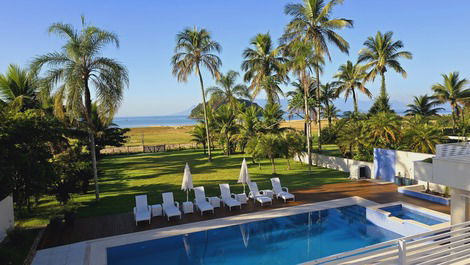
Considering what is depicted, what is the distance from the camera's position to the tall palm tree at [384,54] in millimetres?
28750

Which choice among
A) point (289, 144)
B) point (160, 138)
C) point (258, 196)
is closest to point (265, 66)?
point (289, 144)

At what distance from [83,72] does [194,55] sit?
12.3 m

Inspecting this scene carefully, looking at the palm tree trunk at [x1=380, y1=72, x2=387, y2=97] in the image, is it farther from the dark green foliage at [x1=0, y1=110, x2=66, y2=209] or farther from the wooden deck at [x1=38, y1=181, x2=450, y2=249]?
the dark green foliage at [x1=0, y1=110, x2=66, y2=209]

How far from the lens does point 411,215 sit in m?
11.5

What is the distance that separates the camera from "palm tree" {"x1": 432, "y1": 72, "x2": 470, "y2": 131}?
34.4 meters

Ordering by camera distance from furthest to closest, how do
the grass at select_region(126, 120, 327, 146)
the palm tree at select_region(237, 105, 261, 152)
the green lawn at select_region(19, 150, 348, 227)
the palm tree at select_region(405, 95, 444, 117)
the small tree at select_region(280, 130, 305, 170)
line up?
the grass at select_region(126, 120, 327, 146), the palm tree at select_region(405, 95, 444, 117), the palm tree at select_region(237, 105, 261, 152), the small tree at select_region(280, 130, 305, 170), the green lawn at select_region(19, 150, 348, 227)

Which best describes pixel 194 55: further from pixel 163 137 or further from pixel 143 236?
pixel 163 137

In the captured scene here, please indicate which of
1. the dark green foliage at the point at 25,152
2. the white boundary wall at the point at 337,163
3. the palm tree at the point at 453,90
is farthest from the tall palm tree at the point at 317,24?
the palm tree at the point at 453,90

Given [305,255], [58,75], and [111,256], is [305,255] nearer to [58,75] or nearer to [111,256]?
[111,256]

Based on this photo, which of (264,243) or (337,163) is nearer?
(264,243)

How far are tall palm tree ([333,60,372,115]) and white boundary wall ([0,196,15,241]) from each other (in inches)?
1175

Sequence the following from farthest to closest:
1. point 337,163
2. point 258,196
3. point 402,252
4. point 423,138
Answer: point 337,163, point 423,138, point 258,196, point 402,252

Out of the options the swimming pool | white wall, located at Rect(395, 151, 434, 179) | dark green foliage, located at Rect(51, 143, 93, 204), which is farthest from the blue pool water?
dark green foliage, located at Rect(51, 143, 93, 204)

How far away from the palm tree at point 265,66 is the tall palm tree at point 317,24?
4.71m
